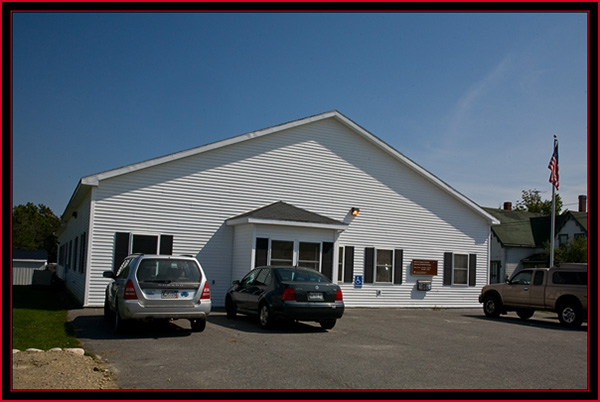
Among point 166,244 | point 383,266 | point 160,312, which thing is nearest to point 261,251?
point 166,244

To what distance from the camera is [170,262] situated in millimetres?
11961

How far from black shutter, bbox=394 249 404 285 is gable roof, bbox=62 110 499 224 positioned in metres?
3.47

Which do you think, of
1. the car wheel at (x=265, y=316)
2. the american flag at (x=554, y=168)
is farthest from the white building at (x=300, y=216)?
the car wheel at (x=265, y=316)

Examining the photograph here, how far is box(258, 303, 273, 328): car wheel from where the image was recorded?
13.2 metres

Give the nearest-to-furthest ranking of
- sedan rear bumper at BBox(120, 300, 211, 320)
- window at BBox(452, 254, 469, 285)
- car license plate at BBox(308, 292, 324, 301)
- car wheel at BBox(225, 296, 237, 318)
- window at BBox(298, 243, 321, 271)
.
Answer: sedan rear bumper at BBox(120, 300, 211, 320), car license plate at BBox(308, 292, 324, 301), car wheel at BBox(225, 296, 237, 318), window at BBox(298, 243, 321, 271), window at BBox(452, 254, 469, 285)

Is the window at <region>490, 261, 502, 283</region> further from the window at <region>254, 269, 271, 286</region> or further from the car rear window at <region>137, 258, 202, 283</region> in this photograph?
the car rear window at <region>137, 258, 202, 283</region>

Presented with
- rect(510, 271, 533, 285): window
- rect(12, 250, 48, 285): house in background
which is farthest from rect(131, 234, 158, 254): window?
rect(12, 250, 48, 285): house in background

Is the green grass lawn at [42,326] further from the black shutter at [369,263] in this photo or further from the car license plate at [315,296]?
the black shutter at [369,263]

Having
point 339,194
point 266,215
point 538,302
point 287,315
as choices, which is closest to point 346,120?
point 339,194

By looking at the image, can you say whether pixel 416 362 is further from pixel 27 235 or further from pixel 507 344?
pixel 27 235

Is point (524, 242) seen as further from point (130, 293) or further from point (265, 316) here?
point (130, 293)

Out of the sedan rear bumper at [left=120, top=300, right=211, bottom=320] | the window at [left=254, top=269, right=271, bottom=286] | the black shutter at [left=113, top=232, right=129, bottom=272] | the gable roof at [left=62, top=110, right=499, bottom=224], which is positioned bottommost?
the sedan rear bumper at [left=120, top=300, right=211, bottom=320]

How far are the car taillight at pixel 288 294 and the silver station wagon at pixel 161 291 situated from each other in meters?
1.87

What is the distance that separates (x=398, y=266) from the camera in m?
22.6
